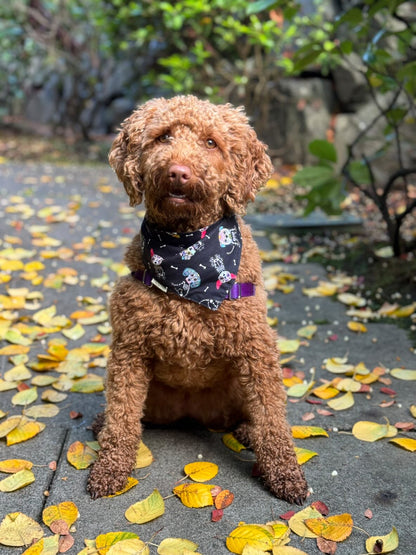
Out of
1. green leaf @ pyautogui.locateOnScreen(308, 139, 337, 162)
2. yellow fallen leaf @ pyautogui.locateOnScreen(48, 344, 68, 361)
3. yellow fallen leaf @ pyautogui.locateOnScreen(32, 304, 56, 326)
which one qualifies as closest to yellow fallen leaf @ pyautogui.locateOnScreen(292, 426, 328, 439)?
yellow fallen leaf @ pyautogui.locateOnScreen(48, 344, 68, 361)

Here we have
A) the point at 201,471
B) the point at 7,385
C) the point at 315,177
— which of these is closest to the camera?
the point at 201,471

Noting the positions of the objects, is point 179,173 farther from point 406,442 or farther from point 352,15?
point 352,15

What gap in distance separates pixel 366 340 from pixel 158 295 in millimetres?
1823

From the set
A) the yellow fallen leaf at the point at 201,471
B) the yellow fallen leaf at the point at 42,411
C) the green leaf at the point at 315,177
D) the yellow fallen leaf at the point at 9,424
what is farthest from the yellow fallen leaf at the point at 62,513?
the green leaf at the point at 315,177

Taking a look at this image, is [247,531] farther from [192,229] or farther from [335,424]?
[192,229]

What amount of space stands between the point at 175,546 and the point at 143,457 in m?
0.58

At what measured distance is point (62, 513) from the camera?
223 cm

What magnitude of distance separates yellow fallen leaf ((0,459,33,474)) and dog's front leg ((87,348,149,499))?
0.99ft

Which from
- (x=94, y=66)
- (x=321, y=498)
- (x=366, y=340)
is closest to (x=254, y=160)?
(x=321, y=498)

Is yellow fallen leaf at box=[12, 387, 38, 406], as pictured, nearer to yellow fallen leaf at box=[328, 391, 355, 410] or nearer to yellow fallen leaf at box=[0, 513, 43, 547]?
yellow fallen leaf at box=[0, 513, 43, 547]

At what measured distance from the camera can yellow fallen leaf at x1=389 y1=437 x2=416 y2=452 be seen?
2.61 m

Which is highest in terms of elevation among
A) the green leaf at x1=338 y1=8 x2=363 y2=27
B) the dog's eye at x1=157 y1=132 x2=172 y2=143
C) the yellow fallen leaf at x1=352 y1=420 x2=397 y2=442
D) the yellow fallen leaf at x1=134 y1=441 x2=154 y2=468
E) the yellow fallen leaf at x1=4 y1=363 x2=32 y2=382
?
the green leaf at x1=338 y1=8 x2=363 y2=27

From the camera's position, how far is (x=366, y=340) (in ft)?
12.2

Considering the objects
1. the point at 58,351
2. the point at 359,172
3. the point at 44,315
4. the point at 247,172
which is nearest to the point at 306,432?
the point at 247,172
